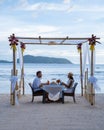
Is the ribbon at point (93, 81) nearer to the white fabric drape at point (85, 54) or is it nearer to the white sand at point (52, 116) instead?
the white sand at point (52, 116)

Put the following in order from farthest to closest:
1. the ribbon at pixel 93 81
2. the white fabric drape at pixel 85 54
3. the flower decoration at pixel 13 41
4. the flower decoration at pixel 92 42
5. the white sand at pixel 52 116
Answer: the white fabric drape at pixel 85 54 → the flower decoration at pixel 92 42 → the ribbon at pixel 93 81 → the flower decoration at pixel 13 41 → the white sand at pixel 52 116

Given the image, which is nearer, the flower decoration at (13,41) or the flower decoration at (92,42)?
the flower decoration at (13,41)

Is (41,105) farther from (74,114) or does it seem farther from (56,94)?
(74,114)

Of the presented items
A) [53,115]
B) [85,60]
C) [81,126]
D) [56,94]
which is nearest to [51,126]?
[81,126]

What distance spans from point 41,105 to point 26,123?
4.69 metres

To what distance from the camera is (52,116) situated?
1244 cm

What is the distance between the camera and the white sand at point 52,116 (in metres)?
10.5

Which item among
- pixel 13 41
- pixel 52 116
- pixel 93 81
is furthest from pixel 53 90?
pixel 52 116

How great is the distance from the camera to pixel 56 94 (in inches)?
660

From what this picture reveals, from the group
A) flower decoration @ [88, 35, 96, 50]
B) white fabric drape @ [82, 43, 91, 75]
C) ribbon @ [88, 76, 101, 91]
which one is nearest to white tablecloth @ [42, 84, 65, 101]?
ribbon @ [88, 76, 101, 91]

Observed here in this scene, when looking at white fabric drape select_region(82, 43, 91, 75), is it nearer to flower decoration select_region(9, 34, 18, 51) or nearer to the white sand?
the white sand

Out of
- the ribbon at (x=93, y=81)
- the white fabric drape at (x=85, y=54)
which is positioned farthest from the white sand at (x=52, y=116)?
the white fabric drape at (x=85, y=54)

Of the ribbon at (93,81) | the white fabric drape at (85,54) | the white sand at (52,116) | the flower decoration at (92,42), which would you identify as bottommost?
the white sand at (52,116)

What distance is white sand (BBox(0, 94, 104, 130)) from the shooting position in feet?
34.6
